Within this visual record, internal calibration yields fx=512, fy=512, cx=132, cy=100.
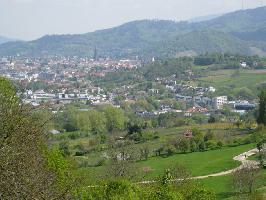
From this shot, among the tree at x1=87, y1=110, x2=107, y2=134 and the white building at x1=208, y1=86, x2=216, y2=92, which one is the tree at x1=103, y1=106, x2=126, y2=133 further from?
the white building at x1=208, y1=86, x2=216, y2=92

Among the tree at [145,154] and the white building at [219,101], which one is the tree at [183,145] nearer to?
the tree at [145,154]

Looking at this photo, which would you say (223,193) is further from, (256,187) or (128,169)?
(128,169)

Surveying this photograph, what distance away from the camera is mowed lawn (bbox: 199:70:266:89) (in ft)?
482

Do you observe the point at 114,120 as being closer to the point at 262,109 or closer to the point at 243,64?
the point at 262,109

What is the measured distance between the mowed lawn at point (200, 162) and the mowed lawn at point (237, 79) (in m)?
89.0

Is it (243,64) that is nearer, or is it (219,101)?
(219,101)

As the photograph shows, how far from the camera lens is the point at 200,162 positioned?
50.9 meters

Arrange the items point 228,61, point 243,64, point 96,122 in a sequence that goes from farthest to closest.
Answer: point 228,61
point 243,64
point 96,122

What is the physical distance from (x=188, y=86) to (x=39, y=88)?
178 feet

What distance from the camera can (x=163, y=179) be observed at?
2188cm

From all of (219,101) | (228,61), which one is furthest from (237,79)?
(228,61)

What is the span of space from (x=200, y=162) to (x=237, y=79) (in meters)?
108

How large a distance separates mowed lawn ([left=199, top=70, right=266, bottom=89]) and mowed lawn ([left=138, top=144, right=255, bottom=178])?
8904 centimetres

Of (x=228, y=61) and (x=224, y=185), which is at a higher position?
(x=228, y=61)
